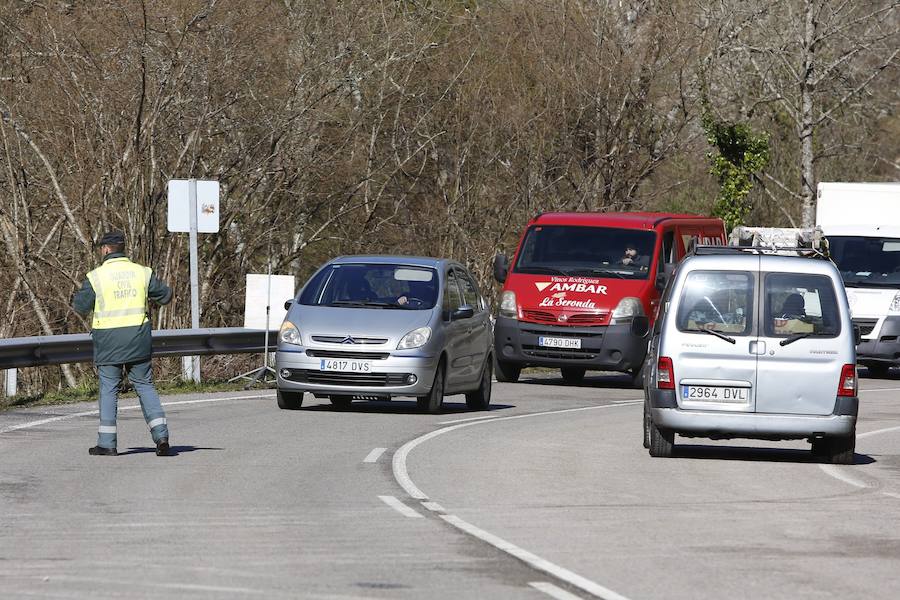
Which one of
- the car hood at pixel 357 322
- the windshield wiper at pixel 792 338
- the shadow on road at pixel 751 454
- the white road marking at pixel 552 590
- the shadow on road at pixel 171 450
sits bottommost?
the shadow on road at pixel 751 454

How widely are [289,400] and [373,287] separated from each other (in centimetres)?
154

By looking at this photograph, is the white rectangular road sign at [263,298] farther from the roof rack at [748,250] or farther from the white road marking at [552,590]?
the white road marking at [552,590]

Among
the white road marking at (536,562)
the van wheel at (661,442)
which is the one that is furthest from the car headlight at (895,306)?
the white road marking at (536,562)

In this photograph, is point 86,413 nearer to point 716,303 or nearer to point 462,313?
point 462,313

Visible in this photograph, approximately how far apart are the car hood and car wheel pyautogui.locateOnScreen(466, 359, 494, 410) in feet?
A: 5.63

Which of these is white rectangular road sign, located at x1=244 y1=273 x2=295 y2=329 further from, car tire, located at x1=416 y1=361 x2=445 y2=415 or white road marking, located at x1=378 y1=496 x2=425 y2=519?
white road marking, located at x1=378 y1=496 x2=425 y2=519

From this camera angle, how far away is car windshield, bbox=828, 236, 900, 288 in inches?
1154

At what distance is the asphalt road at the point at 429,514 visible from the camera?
848 cm

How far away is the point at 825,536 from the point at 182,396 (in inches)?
479

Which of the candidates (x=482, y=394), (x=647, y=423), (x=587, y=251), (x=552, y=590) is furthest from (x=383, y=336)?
(x=552, y=590)

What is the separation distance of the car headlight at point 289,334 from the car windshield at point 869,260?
13.2 m

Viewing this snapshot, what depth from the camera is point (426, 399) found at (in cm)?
1908

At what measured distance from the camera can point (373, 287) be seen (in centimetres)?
1956

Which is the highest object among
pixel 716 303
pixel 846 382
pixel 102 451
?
pixel 716 303
